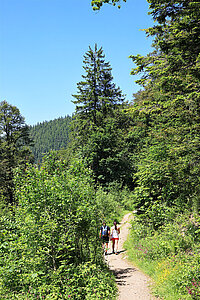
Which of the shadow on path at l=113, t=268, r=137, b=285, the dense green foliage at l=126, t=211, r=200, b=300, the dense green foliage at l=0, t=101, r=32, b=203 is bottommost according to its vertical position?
the shadow on path at l=113, t=268, r=137, b=285

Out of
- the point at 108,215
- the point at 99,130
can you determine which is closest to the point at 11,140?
the point at 99,130

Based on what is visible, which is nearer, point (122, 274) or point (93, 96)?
point (122, 274)

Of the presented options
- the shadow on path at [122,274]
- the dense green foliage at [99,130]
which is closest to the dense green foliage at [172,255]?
the shadow on path at [122,274]

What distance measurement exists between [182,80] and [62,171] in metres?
4.86

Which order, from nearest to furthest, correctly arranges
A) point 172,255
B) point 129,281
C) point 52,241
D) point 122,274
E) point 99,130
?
point 52,241 < point 129,281 < point 172,255 < point 122,274 < point 99,130

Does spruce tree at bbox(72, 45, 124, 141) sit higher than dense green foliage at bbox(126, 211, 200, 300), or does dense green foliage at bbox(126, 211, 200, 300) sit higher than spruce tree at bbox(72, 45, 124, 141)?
spruce tree at bbox(72, 45, 124, 141)

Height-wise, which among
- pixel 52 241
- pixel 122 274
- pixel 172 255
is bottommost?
pixel 122 274

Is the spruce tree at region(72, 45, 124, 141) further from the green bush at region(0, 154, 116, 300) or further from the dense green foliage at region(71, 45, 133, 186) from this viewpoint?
the green bush at region(0, 154, 116, 300)

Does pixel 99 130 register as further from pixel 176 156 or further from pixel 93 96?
pixel 176 156

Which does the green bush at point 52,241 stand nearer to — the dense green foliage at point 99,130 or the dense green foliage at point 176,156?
the dense green foliage at point 176,156

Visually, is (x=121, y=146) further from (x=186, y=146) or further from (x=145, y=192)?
(x=186, y=146)

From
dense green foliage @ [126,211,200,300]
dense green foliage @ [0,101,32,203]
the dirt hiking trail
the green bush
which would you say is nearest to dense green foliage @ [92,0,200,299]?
dense green foliage @ [126,211,200,300]

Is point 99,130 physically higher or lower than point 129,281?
higher

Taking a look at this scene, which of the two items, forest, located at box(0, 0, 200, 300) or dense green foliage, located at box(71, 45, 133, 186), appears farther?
dense green foliage, located at box(71, 45, 133, 186)
